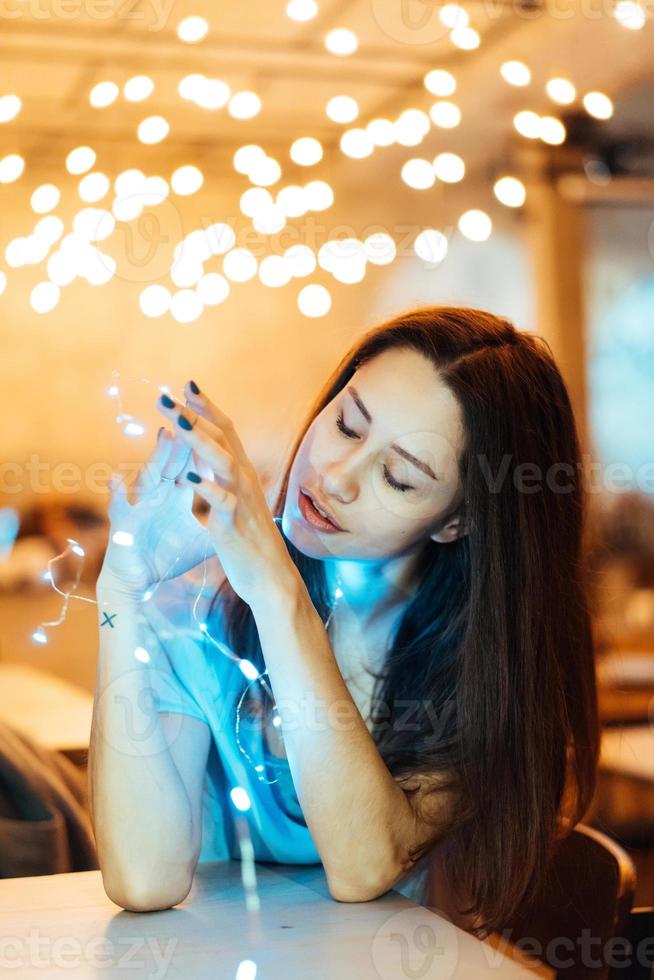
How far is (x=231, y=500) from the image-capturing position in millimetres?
836

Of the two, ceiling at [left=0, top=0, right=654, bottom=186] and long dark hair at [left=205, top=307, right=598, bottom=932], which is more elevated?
ceiling at [left=0, top=0, right=654, bottom=186]

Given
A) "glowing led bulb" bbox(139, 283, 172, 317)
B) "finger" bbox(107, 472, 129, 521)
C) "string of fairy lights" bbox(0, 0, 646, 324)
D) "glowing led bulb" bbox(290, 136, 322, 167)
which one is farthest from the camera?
"glowing led bulb" bbox(290, 136, 322, 167)

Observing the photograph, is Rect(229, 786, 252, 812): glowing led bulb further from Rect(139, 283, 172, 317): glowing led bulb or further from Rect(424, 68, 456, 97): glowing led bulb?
Rect(424, 68, 456, 97): glowing led bulb

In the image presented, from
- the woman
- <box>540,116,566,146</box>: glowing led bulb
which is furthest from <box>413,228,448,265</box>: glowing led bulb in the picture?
the woman

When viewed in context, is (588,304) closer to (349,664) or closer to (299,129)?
(299,129)

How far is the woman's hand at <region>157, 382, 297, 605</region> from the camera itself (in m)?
0.82

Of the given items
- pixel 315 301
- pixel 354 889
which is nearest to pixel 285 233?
pixel 315 301

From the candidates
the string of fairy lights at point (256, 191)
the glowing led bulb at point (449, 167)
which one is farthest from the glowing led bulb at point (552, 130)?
the glowing led bulb at point (449, 167)

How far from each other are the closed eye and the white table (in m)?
0.36

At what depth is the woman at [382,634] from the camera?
2.92ft

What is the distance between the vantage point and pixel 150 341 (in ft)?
10.7

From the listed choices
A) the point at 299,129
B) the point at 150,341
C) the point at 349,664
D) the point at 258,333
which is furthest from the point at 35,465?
the point at 349,664

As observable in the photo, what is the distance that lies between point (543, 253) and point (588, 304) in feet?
0.87

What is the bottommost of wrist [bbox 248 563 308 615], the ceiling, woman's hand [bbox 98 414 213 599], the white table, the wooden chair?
the wooden chair
